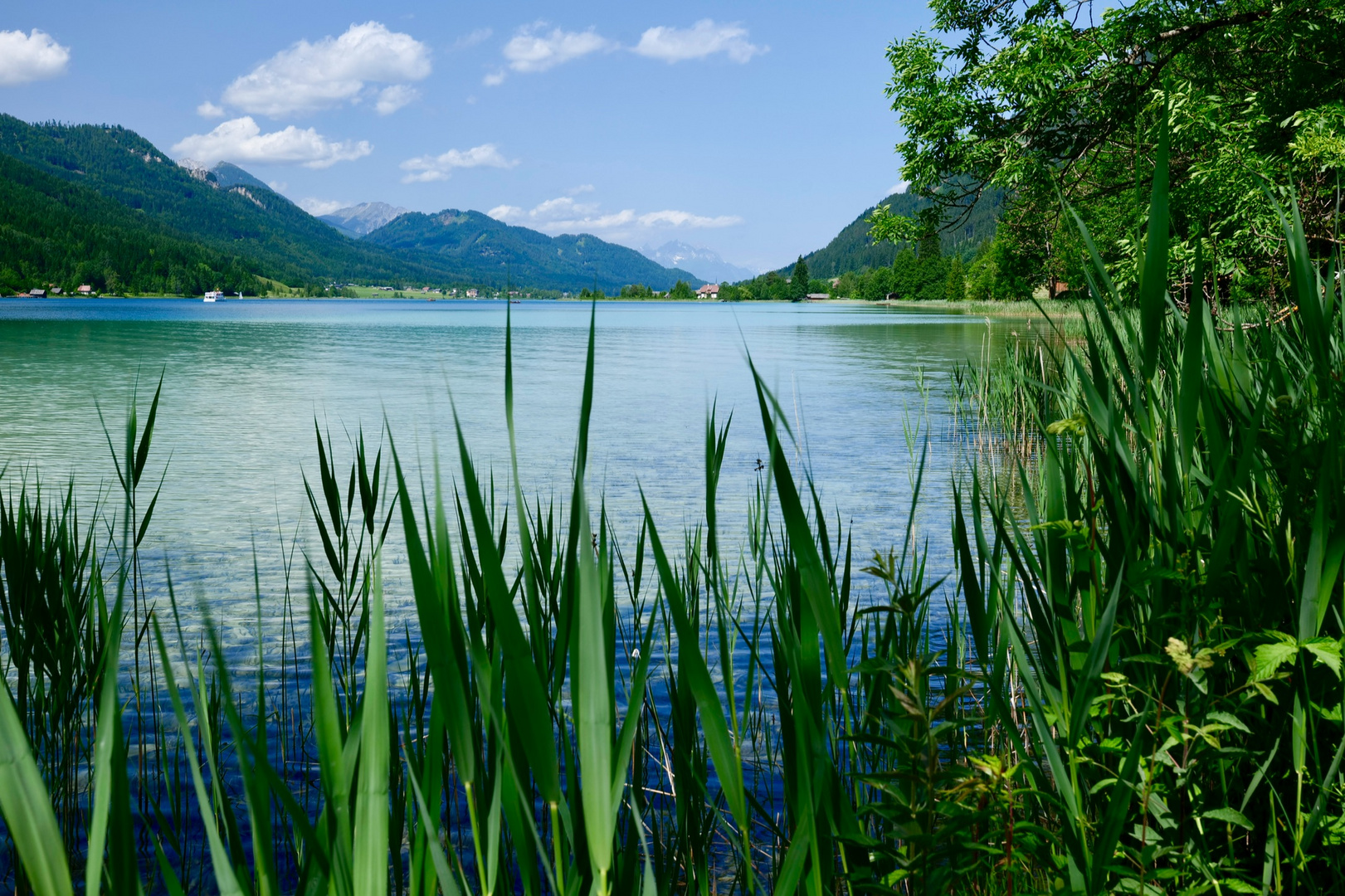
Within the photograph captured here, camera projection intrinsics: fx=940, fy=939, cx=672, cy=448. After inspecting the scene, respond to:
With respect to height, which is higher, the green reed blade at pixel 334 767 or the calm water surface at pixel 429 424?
the green reed blade at pixel 334 767

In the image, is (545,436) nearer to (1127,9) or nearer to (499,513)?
(499,513)

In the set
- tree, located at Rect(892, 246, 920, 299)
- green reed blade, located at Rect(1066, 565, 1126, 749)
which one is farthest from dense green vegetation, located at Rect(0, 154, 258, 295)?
green reed blade, located at Rect(1066, 565, 1126, 749)

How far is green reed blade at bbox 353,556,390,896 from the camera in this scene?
806 millimetres

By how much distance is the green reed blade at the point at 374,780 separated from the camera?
81 centimetres

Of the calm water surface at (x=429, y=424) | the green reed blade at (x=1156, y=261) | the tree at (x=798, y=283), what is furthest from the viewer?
the tree at (x=798, y=283)

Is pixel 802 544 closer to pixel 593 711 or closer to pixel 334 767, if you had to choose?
pixel 593 711

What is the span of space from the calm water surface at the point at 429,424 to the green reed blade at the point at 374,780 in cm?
16

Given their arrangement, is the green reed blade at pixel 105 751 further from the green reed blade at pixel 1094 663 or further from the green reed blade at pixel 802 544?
the green reed blade at pixel 1094 663

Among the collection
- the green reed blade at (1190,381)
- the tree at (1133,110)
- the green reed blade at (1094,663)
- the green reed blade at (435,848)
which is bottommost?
the green reed blade at (435,848)

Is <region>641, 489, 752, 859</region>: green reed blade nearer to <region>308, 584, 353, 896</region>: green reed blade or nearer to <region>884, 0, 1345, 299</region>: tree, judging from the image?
<region>308, 584, 353, 896</region>: green reed blade

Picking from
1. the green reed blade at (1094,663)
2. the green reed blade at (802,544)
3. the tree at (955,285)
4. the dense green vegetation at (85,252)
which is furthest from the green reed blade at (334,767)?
the dense green vegetation at (85,252)

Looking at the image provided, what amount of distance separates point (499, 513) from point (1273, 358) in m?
5.19

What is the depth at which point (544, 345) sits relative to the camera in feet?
102

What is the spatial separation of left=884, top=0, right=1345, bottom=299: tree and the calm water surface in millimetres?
2642
